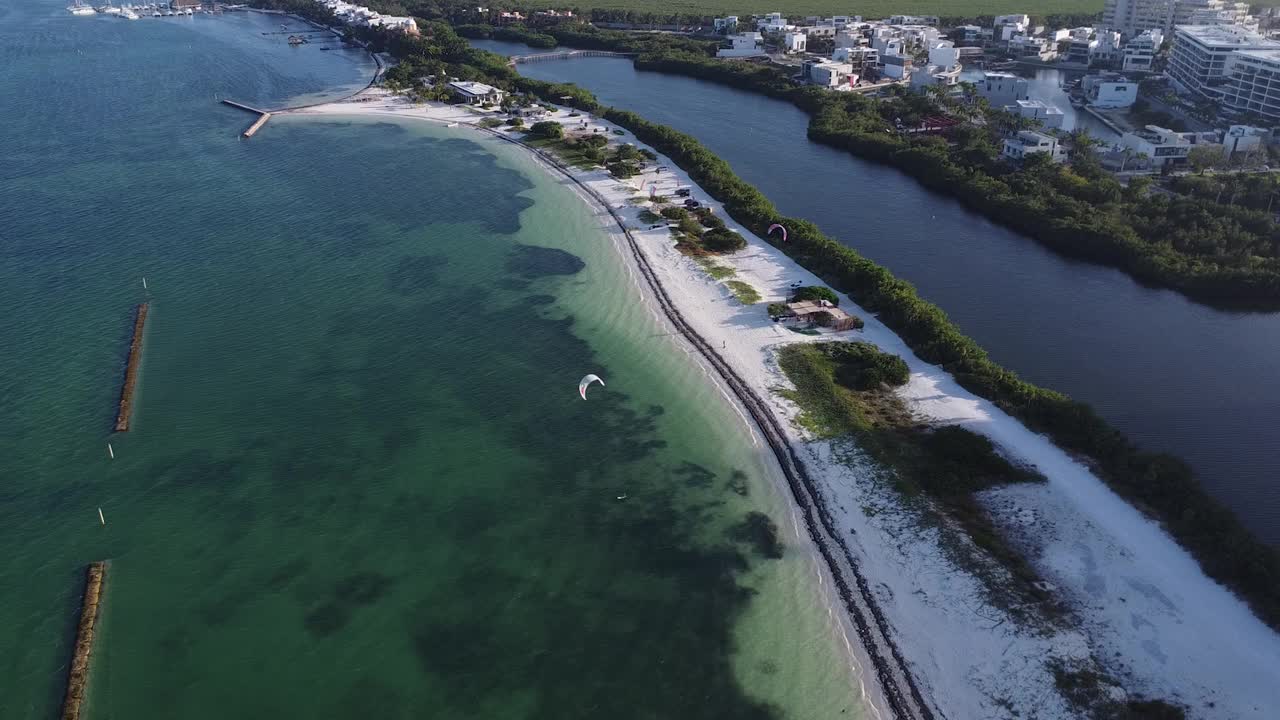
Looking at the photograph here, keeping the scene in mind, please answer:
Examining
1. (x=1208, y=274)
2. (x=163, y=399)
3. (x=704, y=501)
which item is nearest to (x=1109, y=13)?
(x=1208, y=274)

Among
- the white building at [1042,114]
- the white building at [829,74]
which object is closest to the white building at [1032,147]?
the white building at [1042,114]

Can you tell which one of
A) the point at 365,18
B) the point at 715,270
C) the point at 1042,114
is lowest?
the point at 715,270

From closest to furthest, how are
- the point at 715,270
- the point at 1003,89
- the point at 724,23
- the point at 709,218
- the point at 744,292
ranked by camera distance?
1. the point at 744,292
2. the point at 715,270
3. the point at 709,218
4. the point at 1003,89
5. the point at 724,23

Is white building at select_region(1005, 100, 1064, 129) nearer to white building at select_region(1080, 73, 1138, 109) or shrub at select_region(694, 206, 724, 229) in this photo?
white building at select_region(1080, 73, 1138, 109)

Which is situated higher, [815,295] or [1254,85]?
[1254,85]

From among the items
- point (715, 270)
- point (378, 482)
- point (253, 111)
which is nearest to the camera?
point (378, 482)

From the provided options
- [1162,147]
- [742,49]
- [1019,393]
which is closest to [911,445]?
[1019,393]

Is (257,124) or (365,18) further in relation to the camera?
(365,18)

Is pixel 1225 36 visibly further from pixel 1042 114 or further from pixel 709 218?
pixel 709 218

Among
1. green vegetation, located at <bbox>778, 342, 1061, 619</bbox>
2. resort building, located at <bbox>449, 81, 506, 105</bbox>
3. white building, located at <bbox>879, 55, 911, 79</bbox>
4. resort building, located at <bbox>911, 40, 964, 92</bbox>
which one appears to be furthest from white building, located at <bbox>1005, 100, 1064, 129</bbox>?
resort building, located at <bbox>449, 81, 506, 105</bbox>
